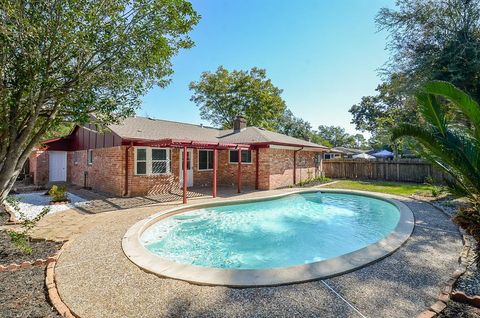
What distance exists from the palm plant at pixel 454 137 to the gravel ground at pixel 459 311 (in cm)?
138

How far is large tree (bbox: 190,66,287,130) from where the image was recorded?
33219 millimetres

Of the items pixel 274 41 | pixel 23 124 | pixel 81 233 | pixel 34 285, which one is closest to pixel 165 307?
pixel 34 285

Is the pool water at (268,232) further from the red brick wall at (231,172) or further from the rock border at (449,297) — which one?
the red brick wall at (231,172)

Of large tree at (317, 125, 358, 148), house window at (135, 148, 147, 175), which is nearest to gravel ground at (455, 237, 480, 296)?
house window at (135, 148, 147, 175)

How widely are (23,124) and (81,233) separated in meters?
4.15

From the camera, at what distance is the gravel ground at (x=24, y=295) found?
3250 mm

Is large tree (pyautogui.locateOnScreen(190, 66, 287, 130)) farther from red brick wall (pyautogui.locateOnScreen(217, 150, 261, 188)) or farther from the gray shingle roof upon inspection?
red brick wall (pyautogui.locateOnScreen(217, 150, 261, 188))

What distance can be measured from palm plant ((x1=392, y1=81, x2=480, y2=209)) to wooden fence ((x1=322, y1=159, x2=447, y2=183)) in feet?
55.2

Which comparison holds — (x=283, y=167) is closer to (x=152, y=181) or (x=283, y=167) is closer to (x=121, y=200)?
(x=152, y=181)

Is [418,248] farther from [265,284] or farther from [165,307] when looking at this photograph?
[165,307]

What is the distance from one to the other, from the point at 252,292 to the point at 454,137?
13.5 feet

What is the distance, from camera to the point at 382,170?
2095 centimetres

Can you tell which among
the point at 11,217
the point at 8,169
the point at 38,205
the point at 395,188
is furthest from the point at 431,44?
the point at 38,205

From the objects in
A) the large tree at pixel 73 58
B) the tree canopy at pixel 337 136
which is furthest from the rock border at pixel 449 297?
the tree canopy at pixel 337 136
